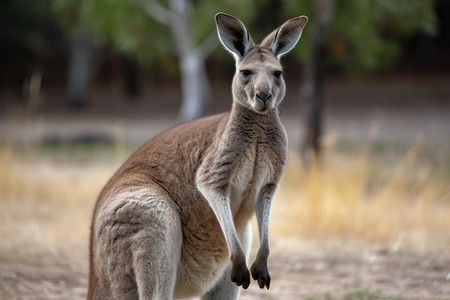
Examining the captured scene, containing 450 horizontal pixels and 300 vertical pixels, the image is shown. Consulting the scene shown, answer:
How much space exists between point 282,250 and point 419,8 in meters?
4.26

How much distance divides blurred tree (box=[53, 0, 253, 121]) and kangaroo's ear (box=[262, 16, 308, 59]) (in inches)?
436

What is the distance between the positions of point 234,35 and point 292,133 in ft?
47.2

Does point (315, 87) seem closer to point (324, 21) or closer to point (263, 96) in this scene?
point (324, 21)

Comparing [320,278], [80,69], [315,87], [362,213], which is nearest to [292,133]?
[315,87]

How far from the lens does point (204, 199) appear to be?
3785mm

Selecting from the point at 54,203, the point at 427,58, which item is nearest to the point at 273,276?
the point at 54,203

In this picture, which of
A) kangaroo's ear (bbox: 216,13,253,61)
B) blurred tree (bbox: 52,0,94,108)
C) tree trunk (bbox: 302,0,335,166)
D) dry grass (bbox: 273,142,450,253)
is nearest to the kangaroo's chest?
kangaroo's ear (bbox: 216,13,253,61)

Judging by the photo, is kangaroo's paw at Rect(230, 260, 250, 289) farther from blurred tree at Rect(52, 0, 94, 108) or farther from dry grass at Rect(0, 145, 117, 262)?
blurred tree at Rect(52, 0, 94, 108)

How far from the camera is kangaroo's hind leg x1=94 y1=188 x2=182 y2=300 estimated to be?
3514 mm

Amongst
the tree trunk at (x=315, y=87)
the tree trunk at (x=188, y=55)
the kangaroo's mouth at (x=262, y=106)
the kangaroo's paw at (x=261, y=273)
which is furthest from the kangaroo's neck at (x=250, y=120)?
the tree trunk at (x=188, y=55)

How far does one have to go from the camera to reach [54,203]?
29.5ft

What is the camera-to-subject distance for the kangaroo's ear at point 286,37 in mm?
3701

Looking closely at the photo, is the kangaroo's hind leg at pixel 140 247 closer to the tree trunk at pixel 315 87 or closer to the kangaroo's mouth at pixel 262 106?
the kangaroo's mouth at pixel 262 106

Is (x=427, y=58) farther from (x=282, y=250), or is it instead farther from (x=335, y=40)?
(x=282, y=250)
